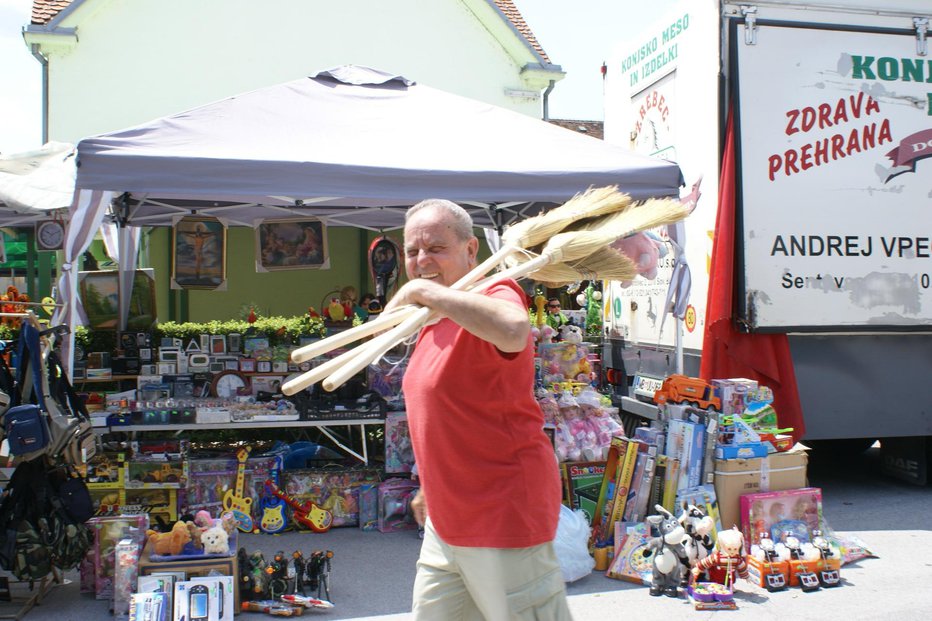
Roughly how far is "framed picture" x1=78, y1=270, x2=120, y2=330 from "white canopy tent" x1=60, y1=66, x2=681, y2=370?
6.15ft

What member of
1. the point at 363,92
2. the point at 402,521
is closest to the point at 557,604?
the point at 402,521

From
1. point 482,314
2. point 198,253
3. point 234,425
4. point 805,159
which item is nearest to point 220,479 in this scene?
point 234,425

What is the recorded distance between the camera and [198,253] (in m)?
7.49

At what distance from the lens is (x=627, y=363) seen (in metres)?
7.50

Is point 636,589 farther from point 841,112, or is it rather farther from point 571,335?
point 841,112

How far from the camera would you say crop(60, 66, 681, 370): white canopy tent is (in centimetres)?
488

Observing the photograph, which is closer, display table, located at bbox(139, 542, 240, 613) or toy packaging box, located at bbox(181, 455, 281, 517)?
display table, located at bbox(139, 542, 240, 613)

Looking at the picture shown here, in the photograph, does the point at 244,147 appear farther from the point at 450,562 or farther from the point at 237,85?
the point at 237,85

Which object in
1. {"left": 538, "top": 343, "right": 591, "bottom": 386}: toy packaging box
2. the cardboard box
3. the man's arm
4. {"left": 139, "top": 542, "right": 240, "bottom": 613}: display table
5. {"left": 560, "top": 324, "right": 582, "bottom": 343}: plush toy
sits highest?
the man's arm

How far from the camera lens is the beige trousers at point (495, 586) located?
2127mm

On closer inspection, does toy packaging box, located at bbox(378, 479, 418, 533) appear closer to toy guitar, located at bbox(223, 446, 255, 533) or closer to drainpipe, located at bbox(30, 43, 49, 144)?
toy guitar, located at bbox(223, 446, 255, 533)

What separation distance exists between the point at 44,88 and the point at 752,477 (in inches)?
485

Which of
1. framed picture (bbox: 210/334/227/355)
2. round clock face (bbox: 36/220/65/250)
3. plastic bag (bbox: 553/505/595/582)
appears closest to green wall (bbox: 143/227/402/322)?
round clock face (bbox: 36/220/65/250)

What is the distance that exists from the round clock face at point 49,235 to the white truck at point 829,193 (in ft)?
16.0
